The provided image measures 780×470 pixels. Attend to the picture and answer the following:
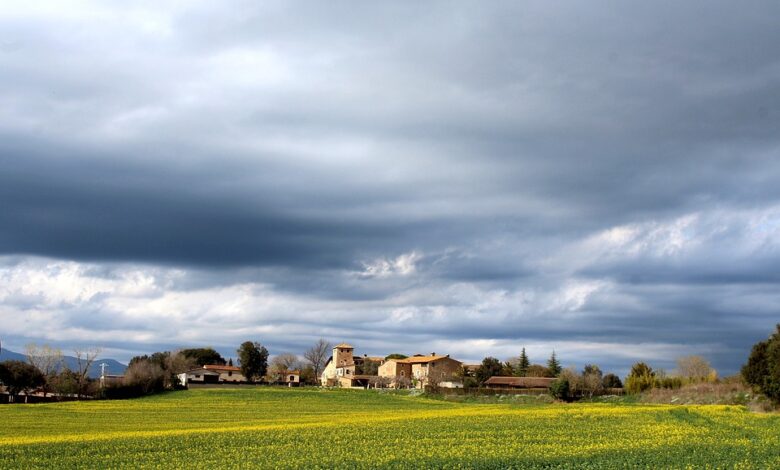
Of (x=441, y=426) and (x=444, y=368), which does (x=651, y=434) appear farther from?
(x=444, y=368)

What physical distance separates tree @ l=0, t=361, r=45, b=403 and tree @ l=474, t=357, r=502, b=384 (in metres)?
78.7

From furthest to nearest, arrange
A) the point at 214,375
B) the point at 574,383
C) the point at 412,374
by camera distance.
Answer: the point at 412,374, the point at 214,375, the point at 574,383

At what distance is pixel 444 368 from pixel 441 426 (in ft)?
420

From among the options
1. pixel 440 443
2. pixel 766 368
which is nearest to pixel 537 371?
pixel 766 368

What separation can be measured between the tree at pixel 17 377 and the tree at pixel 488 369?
7865cm

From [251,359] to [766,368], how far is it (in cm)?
11435

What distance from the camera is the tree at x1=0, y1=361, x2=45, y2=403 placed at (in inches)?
4446

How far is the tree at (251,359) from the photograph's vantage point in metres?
168

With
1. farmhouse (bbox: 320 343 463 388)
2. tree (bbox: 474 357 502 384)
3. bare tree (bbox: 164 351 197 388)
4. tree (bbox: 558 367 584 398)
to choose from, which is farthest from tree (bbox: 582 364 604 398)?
bare tree (bbox: 164 351 197 388)

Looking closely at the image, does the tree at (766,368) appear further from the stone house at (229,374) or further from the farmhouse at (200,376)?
the stone house at (229,374)

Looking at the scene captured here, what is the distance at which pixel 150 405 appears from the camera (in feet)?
298

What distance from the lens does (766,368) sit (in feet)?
257

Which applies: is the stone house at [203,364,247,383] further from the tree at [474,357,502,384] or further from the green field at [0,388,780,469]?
the green field at [0,388,780,469]

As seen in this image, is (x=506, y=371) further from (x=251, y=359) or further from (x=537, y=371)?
(x=251, y=359)
